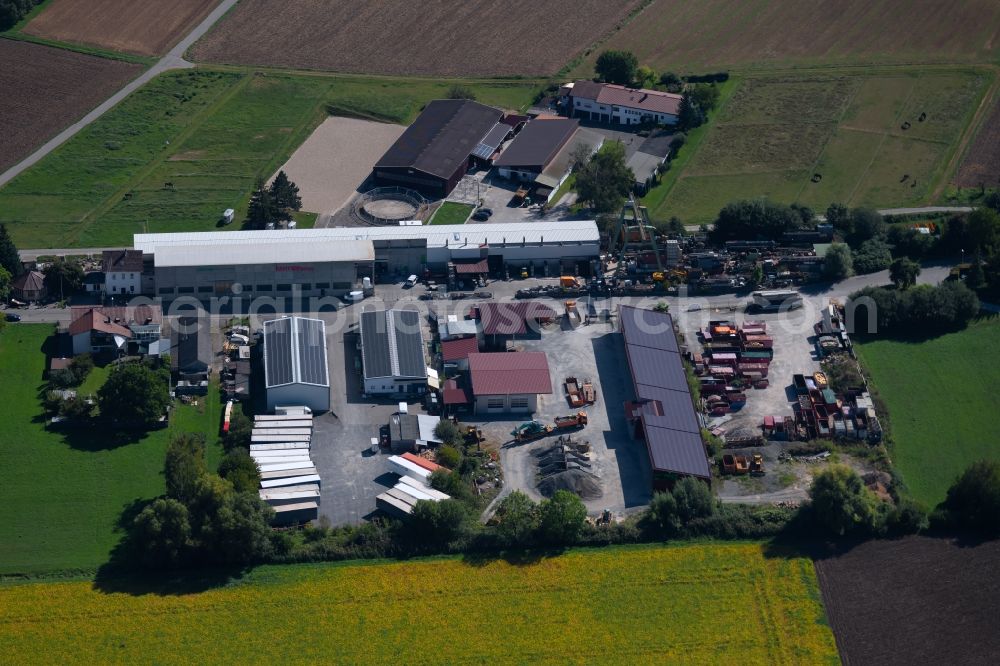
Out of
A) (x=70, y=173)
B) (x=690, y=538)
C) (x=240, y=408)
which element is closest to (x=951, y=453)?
(x=690, y=538)

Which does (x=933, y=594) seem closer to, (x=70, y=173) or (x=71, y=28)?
(x=70, y=173)

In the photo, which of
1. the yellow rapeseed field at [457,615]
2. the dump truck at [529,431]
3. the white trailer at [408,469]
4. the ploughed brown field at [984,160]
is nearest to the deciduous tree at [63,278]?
the yellow rapeseed field at [457,615]

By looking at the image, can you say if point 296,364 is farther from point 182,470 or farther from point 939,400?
point 939,400

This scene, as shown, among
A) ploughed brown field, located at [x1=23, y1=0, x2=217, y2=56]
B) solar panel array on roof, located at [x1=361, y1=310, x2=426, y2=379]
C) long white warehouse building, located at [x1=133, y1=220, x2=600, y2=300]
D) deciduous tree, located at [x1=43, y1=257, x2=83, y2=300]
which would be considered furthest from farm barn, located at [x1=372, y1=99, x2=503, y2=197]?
ploughed brown field, located at [x1=23, y1=0, x2=217, y2=56]

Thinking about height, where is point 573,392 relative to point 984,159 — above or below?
below

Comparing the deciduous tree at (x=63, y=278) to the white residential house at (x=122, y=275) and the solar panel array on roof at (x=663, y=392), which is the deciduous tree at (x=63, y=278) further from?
the solar panel array on roof at (x=663, y=392)

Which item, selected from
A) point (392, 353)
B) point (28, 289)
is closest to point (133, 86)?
point (28, 289)
